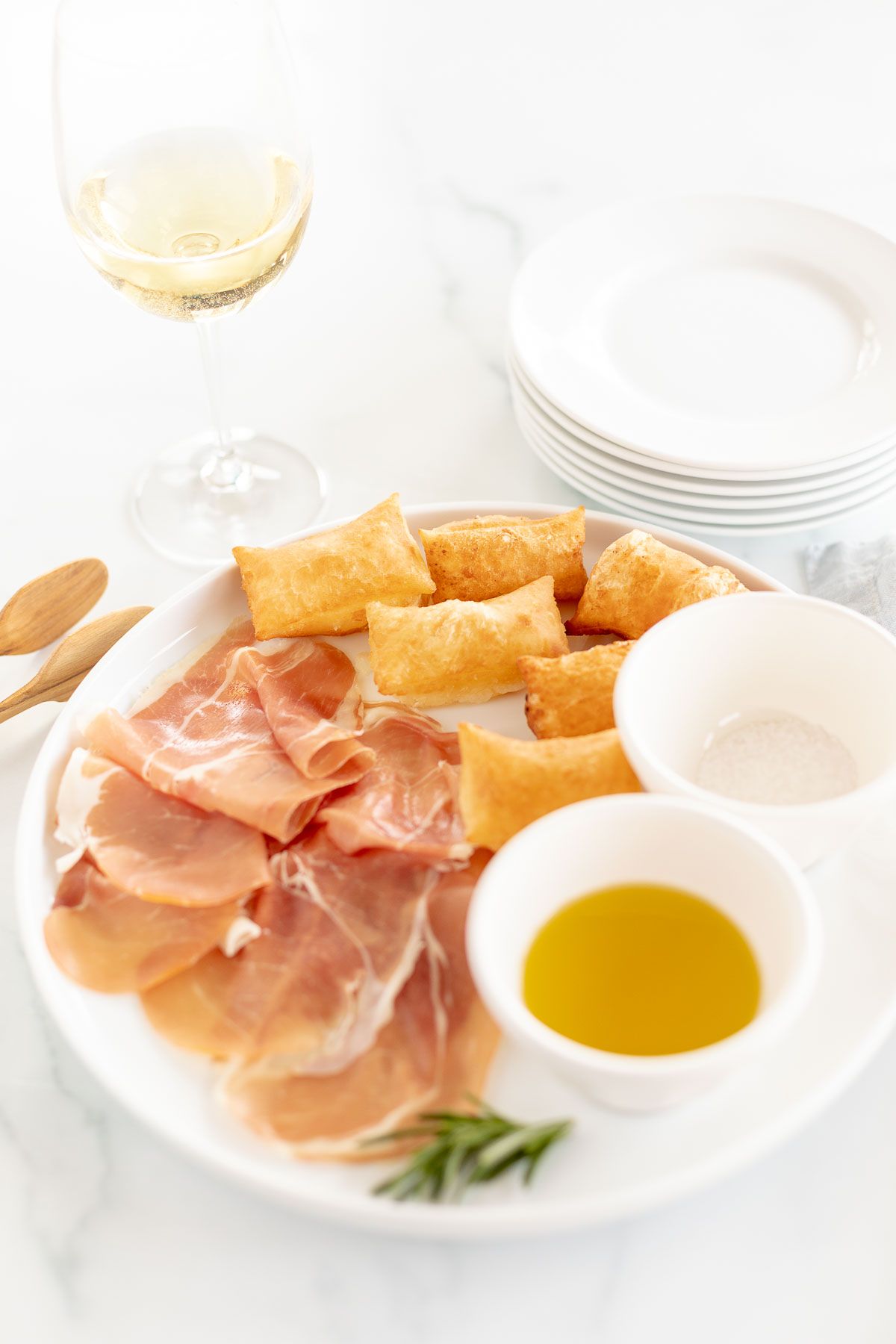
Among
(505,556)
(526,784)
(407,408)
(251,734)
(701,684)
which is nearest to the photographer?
(526,784)

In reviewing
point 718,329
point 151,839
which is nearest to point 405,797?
point 151,839

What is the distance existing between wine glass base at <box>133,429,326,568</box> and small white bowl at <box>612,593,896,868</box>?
0.87 metres

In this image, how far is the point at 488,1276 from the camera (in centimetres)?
147

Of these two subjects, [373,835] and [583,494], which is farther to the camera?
[583,494]

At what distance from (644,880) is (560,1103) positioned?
0.28m

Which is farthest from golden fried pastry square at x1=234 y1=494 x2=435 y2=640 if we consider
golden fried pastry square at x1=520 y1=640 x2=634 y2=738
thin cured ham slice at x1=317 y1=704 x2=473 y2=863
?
golden fried pastry square at x1=520 y1=640 x2=634 y2=738

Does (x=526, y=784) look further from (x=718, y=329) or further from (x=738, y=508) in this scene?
(x=718, y=329)

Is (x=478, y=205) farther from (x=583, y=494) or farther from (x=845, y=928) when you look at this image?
(x=845, y=928)

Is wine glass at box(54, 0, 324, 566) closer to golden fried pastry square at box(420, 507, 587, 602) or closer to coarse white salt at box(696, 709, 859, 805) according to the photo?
golden fried pastry square at box(420, 507, 587, 602)

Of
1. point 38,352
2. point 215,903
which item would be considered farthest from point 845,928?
point 38,352

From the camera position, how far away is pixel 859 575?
2117mm

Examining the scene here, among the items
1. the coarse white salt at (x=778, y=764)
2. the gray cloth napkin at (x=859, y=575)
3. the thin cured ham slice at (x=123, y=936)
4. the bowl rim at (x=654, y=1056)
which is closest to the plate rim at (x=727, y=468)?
the gray cloth napkin at (x=859, y=575)

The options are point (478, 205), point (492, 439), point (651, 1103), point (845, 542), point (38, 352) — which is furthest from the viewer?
point (478, 205)

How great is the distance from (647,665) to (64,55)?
3.94ft
